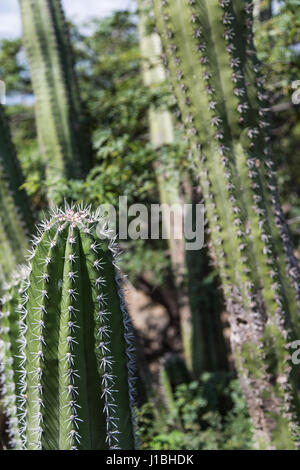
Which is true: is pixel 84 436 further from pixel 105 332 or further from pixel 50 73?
pixel 50 73

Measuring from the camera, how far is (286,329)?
9.60ft

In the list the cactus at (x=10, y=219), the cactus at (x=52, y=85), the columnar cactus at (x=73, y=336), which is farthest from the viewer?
the cactus at (x=52, y=85)

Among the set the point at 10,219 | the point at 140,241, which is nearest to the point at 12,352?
the point at 10,219

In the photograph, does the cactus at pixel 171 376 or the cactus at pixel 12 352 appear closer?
the cactus at pixel 12 352

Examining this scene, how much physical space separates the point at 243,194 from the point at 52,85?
2250 mm

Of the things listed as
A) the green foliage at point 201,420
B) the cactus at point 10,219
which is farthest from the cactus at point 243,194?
the cactus at point 10,219

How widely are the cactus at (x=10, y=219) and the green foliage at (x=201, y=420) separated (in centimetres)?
137

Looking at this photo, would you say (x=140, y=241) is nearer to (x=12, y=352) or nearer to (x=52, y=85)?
(x=52, y=85)

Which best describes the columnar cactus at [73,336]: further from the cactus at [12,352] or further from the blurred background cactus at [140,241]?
the cactus at [12,352]

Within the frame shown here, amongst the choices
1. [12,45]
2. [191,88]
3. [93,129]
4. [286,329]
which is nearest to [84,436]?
[286,329]

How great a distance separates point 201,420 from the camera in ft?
14.7

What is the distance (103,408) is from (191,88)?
1.71 m

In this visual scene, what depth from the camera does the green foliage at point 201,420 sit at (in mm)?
3524

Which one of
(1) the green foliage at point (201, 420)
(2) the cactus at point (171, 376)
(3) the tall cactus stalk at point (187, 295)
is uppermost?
(3) the tall cactus stalk at point (187, 295)
